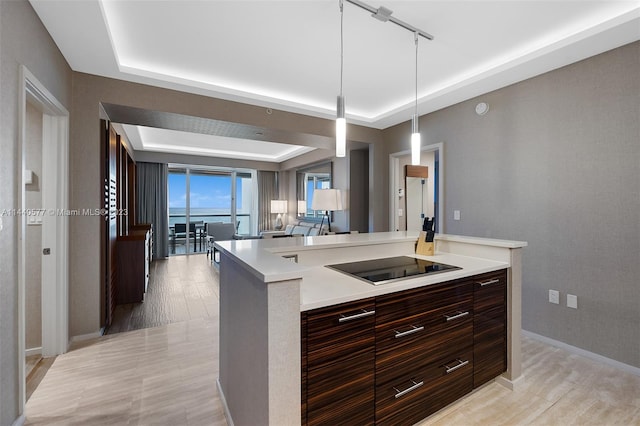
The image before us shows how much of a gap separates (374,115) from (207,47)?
265 centimetres

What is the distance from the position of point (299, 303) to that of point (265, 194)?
24.5 feet

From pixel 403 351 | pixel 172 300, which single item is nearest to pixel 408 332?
pixel 403 351

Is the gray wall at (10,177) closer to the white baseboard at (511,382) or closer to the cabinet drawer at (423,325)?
the cabinet drawer at (423,325)

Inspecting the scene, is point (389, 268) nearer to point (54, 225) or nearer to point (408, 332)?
point (408, 332)

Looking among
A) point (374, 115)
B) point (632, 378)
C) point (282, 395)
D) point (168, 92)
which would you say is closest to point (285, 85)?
point (168, 92)

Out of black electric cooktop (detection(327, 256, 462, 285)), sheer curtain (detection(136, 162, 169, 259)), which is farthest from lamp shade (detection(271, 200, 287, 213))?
black electric cooktop (detection(327, 256, 462, 285))

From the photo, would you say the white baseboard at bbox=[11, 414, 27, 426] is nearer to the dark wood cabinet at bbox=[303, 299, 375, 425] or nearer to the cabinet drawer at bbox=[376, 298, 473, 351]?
the dark wood cabinet at bbox=[303, 299, 375, 425]

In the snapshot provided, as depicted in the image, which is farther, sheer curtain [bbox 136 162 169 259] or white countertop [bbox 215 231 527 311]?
sheer curtain [bbox 136 162 169 259]

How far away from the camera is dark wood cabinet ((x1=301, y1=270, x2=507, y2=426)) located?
48.4 inches

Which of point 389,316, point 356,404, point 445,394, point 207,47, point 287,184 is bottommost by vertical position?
point 445,394

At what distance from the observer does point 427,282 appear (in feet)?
5.15

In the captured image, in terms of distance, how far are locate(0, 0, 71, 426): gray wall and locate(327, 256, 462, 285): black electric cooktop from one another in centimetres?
176

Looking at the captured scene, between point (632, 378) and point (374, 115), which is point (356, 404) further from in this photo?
point (374, 115)

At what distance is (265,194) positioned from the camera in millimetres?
8430
